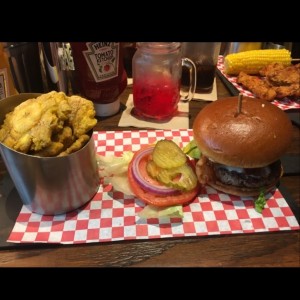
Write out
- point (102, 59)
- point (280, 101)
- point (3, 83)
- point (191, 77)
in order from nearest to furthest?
1. point (3, 83)
2. point (102, 59)
3. point (191, 77)
4. point (280, 101)

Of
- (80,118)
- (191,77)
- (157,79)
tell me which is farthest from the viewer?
(191,77)

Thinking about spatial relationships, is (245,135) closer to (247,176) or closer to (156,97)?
(247,176)

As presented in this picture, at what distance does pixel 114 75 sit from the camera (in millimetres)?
1987

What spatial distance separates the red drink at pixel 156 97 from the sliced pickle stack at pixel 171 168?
0.64 meters

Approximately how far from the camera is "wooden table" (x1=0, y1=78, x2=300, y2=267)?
116 centimetres

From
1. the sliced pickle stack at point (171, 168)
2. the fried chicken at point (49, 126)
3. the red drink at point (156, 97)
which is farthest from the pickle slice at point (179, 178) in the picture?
the red drink at point (156, 97)

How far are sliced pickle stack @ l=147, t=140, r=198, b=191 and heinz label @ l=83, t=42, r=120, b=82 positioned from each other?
0.74m

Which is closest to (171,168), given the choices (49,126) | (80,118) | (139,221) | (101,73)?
(139,221)

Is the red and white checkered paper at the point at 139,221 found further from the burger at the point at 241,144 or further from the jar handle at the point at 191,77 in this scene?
the jar handle at the point at 191,77

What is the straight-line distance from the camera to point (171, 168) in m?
1.38

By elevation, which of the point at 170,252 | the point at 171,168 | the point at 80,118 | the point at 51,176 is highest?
the point at 80,118

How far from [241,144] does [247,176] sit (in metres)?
0.17
